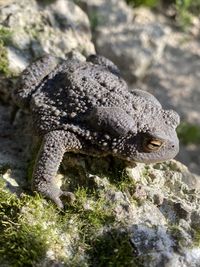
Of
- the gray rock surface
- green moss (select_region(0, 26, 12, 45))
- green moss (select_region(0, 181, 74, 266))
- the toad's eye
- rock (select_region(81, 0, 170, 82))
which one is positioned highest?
rock (select_region(81, 0, 170, 82))

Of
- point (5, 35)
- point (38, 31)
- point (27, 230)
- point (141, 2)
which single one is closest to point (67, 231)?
point (27, 230)

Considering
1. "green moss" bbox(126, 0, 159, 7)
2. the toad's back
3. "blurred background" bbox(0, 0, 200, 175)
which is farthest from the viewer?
"green moss" bbox(126, 0, 159, 7)

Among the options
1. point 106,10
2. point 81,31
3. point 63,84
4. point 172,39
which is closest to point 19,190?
point 63,84

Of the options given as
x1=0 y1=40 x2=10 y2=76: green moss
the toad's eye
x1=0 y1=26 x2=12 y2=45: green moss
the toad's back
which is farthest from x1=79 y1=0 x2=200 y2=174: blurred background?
the toad's eye

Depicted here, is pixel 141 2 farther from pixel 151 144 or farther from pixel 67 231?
pixel 67 231

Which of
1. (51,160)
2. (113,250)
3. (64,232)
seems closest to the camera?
(113,250)

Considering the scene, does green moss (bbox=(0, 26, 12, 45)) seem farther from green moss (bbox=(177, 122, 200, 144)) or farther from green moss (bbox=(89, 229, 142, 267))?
green moss (bbox=(177, 122, 200, 144))

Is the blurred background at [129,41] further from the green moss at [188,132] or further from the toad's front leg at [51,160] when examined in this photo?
the toad's front leg at [51,160]

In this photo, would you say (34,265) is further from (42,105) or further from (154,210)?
(42,105)
